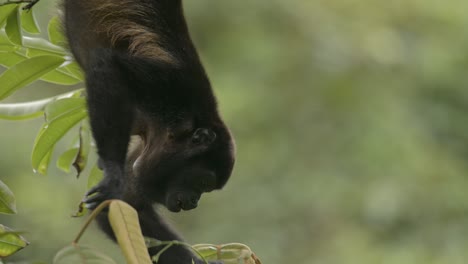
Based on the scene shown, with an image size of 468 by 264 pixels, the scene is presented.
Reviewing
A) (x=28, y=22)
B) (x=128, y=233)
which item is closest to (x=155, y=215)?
(x=28, y=22)

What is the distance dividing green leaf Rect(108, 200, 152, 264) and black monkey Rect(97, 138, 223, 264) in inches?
46.4

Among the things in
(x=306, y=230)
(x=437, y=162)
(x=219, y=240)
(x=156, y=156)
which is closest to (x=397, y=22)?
(x=437, y=162)

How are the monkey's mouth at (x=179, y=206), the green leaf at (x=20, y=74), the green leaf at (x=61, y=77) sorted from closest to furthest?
the green leaf at (x=20, y=74)
the green leaf at (x=61, y=77)
the monkey's mouth at (x=179, y=206)

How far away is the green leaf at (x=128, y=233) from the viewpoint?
123 cm

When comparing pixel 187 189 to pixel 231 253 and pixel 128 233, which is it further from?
pixel 128 233

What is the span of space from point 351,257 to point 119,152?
4.10 m

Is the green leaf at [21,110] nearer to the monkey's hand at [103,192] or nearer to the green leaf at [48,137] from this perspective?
the green leaf at [48,137]

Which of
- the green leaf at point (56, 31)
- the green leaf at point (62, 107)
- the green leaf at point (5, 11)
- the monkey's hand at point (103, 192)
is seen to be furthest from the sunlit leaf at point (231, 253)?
the green leaf at point (56, 31)

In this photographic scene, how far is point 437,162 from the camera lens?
6238 mm

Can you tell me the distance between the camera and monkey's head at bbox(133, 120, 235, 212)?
8.46ft

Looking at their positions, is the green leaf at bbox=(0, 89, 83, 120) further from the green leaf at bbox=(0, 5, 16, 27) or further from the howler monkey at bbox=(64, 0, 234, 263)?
the green leaf at bbox=(0, 5, 16, 27)

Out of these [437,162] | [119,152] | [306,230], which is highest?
[119,152]

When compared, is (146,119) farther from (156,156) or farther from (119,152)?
(119,152)

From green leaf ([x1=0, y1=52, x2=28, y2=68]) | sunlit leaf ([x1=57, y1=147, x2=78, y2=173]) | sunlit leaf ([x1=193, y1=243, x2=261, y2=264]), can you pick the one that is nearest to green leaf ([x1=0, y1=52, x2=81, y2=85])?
green leaf ([x1=0, y1=52, x2=28, y2=68])
